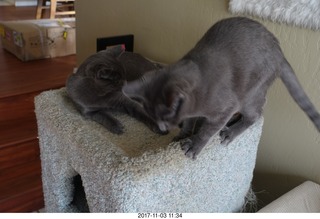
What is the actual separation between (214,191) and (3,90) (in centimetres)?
164

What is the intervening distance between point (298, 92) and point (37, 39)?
2222 mm

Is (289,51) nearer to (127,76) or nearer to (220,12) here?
(220,12)

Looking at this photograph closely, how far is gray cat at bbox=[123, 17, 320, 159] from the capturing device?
0.73 metres

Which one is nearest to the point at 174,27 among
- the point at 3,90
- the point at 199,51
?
the point at 199,51

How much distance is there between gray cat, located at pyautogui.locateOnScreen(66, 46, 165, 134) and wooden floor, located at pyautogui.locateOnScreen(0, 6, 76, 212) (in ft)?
2.53

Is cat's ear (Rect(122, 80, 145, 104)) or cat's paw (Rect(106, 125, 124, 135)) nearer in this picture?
cat's ear (Rect(122, 80, 145, 104))

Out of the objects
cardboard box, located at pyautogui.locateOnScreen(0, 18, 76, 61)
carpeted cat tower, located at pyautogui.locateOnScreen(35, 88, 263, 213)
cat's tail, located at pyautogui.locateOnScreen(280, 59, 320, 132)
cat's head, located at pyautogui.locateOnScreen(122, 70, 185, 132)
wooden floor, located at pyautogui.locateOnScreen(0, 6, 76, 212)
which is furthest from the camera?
cardboard box, located at pyautogui.locateOnScreen(0, 18, 76, 61)

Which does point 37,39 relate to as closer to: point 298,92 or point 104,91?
point 104,91

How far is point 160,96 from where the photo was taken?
70 cm

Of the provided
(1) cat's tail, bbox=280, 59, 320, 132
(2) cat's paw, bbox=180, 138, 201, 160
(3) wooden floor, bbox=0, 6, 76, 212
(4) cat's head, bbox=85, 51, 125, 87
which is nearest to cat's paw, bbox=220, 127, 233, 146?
(2) cat's paw, bbox=180, 138, 201, 160

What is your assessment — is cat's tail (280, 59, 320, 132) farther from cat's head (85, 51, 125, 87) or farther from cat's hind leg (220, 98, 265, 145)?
cat's head (85, 51, 125, 87)

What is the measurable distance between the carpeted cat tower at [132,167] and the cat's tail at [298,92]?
0.14 meters

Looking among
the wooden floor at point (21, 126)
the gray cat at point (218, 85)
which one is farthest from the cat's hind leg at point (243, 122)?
the wooden floor at point (21, 126)
